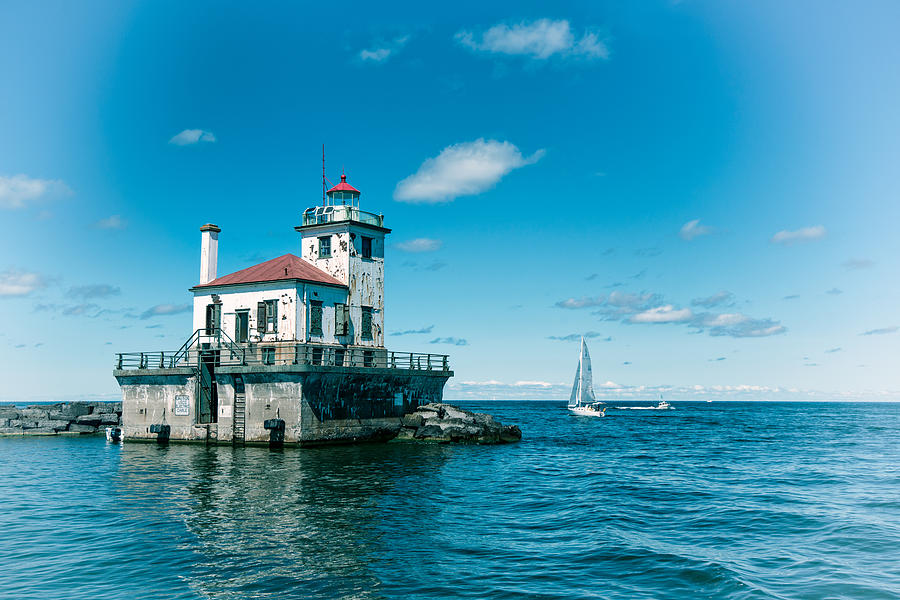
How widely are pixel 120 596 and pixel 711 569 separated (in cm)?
1102

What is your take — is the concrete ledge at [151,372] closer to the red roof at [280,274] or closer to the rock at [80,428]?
the red roof at [280,274]

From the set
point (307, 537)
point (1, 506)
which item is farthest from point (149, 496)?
point (307, 537)

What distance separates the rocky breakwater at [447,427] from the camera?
4075 centimetres

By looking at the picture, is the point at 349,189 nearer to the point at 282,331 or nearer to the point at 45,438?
the point at 282,331

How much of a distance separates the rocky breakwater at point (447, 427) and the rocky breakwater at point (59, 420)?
1020 inches

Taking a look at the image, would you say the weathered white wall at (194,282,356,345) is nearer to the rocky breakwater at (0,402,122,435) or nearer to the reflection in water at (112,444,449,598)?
the reflection in water at (112,444,449,598)

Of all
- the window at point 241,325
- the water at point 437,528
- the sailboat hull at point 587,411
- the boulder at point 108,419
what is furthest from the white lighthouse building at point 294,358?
the sailboat hull at point 587,411

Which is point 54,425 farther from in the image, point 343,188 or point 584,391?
point 584,391

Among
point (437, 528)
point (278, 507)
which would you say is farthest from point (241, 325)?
point (437, 528)

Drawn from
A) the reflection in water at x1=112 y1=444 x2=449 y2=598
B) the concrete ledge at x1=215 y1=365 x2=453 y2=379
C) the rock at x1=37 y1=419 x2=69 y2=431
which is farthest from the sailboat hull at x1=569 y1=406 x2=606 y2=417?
the rock at x1=37 y1=419 x2=69 y2=431

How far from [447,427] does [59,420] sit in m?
32.1

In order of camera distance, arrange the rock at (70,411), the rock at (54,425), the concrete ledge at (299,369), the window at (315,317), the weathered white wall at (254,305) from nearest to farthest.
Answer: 1. the concrete ledge at (299,369)
2. the weathered white wall at (254,305)
3. the window at (315,317)
4. the rock at (54,425)
5. the rock at (70,411)

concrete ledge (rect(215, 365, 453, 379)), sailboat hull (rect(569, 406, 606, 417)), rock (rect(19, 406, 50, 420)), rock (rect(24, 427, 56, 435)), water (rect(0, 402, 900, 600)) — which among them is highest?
concrete ledge (rect(215, 365, 453, 379))

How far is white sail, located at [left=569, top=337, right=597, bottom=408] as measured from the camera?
92.6 meters
